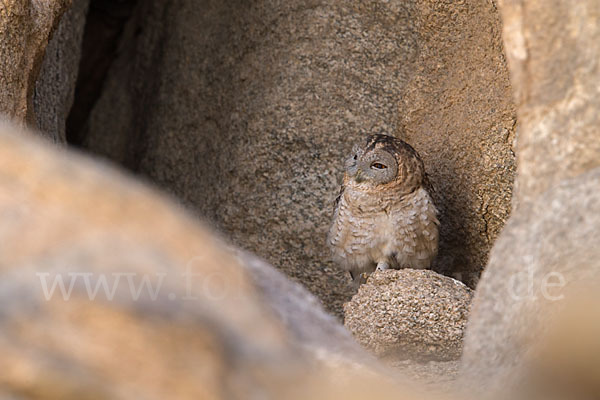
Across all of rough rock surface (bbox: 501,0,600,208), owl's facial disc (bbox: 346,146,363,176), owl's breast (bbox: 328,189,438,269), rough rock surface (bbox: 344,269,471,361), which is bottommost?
rough rock surface (bbox: 344,269,471,361)

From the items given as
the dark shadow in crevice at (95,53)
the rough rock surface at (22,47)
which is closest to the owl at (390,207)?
the rough rock surface at (22,47)

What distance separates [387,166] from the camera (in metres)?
4.05

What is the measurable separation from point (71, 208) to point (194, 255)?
25 centimetres

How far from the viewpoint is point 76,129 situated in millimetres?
6867

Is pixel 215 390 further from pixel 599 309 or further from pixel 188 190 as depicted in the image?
pixel 188 190

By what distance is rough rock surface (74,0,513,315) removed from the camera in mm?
4320

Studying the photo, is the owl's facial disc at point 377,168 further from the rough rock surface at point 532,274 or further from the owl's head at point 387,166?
the rough rock surface at point 532,274

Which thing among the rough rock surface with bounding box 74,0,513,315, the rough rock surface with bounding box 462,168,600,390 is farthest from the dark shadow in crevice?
the rough rock surface with bounding box 462,168,600,390

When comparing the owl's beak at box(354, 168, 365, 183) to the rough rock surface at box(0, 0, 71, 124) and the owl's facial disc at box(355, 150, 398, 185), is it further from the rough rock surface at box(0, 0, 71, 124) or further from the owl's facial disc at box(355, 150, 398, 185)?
the rough rock surface at box(0, 0, 71, 124)

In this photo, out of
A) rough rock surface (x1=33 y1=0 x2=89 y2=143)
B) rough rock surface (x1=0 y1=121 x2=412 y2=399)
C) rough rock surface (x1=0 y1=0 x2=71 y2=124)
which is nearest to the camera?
rough rock surface (x1=0 y1=121 x2=412 y2=399)

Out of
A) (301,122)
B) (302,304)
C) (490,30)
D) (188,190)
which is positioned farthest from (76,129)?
(302,304)

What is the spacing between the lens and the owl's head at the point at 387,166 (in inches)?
159

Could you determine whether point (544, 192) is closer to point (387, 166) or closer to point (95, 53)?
point (387, 166)

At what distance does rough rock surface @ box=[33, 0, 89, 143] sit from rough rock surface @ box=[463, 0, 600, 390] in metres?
2.86
